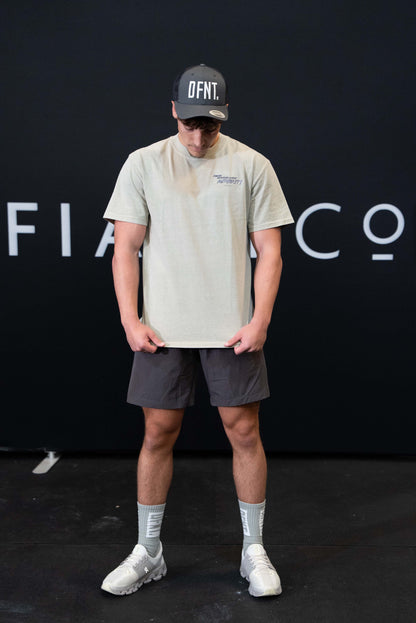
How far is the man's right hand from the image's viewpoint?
172 centimetres

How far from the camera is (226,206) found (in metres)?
1.71

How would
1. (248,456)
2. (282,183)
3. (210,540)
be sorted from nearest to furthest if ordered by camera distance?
(248,456), (210,540), (282,183)

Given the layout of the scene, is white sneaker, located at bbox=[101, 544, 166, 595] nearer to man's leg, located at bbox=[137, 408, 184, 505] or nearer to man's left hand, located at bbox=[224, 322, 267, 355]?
man's leg, located at bbox=[137, 408, 184, 505]

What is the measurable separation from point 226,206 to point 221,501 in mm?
1255

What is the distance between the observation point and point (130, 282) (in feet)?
5.82

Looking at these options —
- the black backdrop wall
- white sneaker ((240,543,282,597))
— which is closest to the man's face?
the black backdrop wall

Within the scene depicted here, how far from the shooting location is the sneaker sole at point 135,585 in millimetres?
1767

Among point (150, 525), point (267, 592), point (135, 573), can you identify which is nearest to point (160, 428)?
point (150, 525)

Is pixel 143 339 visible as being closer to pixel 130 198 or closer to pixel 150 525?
pixel 130 198

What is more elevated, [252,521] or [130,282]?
[130,282]

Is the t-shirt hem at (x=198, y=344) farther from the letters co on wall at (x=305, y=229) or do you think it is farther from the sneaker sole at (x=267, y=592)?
the letters co on wall at (x=305, y=229)

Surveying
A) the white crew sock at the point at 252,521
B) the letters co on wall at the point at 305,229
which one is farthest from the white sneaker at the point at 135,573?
the letters co on wall at the point at 305,229

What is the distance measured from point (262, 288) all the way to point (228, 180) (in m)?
0.32

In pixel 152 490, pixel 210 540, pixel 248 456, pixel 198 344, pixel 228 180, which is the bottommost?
pixel 210 540
